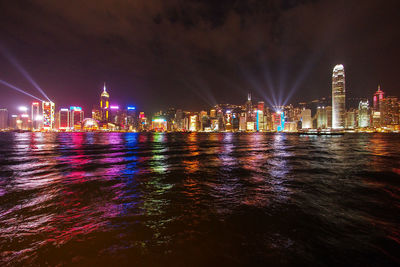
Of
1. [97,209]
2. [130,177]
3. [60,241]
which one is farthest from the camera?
[130,177]

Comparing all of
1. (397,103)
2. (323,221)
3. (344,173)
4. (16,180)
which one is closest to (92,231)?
(323,221)

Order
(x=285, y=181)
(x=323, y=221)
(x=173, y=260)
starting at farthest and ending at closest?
(x=285, y=181), (x=323, y=221), (x=173, y=260)

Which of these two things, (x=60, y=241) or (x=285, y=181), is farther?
(x=285, y=181)

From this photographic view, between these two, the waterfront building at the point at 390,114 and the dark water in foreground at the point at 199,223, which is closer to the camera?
the dark water in foreground at the point at 199,223

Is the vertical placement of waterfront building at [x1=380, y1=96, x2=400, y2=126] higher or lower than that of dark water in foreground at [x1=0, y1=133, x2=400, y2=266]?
higher

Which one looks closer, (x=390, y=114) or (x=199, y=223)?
(x=199, y=223)

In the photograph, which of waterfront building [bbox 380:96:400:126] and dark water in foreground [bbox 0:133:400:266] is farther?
waterfront building [bbox 380:96:400:126]

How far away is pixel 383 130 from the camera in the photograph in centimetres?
19712

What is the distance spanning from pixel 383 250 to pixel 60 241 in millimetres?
7778

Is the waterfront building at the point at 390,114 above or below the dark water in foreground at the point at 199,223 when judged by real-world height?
above

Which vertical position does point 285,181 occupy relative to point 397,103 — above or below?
below

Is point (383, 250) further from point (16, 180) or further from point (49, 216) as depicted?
point (16, 180)

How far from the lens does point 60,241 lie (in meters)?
4.91

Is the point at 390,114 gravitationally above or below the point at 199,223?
above
